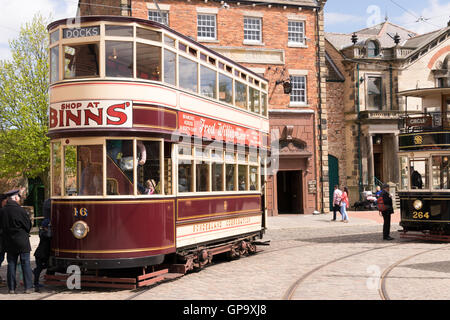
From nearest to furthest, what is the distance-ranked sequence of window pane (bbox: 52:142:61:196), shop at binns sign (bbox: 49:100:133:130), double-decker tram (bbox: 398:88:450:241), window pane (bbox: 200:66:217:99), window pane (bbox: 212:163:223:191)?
1. shop at binns sign (bbox: 49:100:133:130)
2. window pane (bbox: 52:142:61:196)
3. window pane (bbox: 200:66:217:99)
4. window pane (bbox: 212:163:223:191)
5. double-decker tram (bbox: 398:88:450:241)

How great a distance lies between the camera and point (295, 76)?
29844 millimetres

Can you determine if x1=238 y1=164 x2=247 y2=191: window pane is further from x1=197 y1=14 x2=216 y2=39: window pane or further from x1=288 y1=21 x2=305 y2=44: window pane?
x1=288 y1=21 x2=305 y2=44: window pane

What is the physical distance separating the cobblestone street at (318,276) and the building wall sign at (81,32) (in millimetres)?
4219

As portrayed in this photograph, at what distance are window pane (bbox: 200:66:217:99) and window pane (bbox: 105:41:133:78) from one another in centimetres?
213

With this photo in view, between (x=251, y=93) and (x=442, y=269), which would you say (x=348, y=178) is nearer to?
(x=251, y=93)

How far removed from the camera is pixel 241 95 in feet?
45.3

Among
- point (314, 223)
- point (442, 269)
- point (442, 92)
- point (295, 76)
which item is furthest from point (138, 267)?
point (295, 76)

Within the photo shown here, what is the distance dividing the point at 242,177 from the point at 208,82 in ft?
8.87

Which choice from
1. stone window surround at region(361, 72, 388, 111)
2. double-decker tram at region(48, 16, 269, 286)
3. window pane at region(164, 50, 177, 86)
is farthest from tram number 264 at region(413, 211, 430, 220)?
stone window surround at region(361, 72, 388, 111)

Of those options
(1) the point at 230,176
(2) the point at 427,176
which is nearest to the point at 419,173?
(2) the point at 427,176

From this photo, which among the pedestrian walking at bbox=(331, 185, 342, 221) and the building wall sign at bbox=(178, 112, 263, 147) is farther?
the pedestrian walking at bbox=(331, 185, 342, 221)

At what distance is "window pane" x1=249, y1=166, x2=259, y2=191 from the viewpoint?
14266mm
